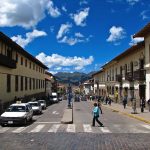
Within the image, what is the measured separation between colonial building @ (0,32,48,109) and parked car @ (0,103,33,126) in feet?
35.5

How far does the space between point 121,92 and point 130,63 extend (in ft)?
33.3

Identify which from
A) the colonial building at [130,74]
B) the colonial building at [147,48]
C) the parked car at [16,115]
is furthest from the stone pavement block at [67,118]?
the colonial building at [130,74]

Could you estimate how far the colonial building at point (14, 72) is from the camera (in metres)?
40.4

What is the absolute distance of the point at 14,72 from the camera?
155ft

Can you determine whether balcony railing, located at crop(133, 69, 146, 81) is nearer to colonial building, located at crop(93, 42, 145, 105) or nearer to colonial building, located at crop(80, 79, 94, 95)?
colonial building, located at crop(93, 42, 145, 105)

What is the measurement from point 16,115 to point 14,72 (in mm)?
22540

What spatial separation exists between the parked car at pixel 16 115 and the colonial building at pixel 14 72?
10824mm

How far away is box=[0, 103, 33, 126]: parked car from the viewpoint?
962 inches

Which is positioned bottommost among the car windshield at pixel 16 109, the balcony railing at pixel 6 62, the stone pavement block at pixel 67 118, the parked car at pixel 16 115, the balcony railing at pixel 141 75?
the stone pavement block at pixel 67 118

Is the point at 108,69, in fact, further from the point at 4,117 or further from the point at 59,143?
the point at 59,143

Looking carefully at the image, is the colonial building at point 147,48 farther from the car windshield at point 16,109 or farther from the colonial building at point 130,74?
the car windshield at point 16,109

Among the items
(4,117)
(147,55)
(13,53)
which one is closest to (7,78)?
(13,53)

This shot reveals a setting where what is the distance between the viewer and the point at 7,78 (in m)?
43.2

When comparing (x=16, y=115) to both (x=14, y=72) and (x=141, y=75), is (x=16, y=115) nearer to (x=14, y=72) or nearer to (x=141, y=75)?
(x=141, y=75)
